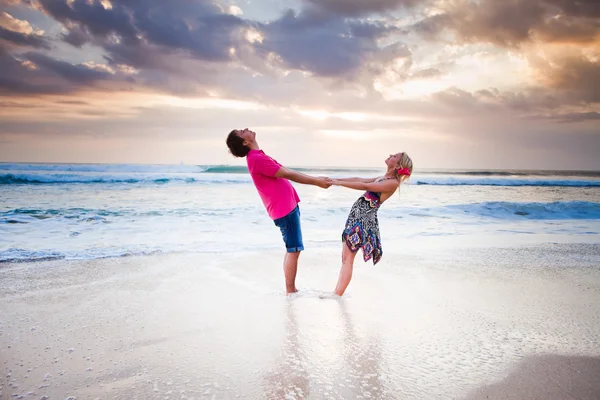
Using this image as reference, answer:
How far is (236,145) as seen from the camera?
4.27m

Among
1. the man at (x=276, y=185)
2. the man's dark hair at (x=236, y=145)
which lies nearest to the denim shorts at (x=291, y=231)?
the man at (x=276, y=185)

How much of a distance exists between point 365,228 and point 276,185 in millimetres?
1157

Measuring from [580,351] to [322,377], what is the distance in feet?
6.87

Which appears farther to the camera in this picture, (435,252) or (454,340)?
(435,252)

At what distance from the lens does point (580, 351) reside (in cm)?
300

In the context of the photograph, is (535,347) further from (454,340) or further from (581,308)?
(581,308)

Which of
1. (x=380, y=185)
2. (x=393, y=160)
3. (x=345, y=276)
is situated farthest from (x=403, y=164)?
(x=345, y=276)

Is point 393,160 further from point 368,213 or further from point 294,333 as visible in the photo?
point 294,333

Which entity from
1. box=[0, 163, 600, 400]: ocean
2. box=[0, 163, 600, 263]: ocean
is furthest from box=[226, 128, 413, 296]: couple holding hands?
box=[0, 163, 600, 263]: ocean

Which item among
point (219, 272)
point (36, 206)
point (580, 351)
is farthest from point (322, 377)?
point (36, 206)

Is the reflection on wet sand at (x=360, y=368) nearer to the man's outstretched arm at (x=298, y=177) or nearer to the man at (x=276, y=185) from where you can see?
the man at (x=276, y=185)

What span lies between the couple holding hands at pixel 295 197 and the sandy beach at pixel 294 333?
0.42 meters

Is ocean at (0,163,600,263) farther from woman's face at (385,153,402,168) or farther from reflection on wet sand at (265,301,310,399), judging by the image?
reflection on wet sand at (265,301,310,399)

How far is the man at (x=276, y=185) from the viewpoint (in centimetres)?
418
